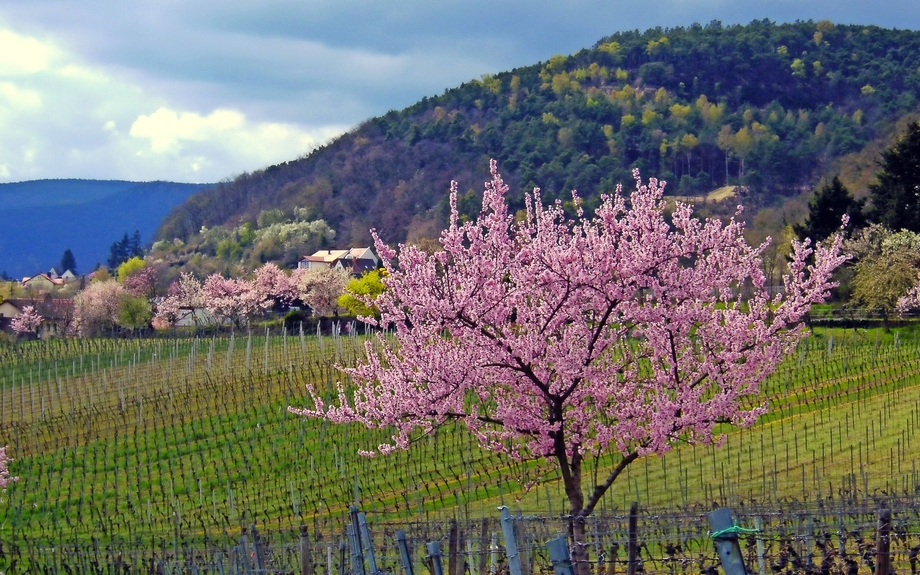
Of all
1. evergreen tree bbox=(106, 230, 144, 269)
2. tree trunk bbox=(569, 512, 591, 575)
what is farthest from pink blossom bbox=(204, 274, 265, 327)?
evergreen tree bbox=(106, 230, 144, 269)

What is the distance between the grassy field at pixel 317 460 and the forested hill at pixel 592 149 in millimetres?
87195

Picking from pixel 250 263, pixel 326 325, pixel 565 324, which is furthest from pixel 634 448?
pixel 250 263

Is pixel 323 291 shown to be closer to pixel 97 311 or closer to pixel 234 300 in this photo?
pixel 234 300

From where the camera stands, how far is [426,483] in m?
27.7

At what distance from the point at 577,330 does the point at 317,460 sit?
1738cm

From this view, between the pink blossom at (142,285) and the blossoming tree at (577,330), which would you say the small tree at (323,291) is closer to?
the pink blossom at (142,285)

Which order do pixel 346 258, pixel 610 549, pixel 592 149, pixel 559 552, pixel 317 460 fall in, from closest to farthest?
pixel 559 552, pixel 610 549, pixel 317 460, pixel 346 258, pixel 592 149

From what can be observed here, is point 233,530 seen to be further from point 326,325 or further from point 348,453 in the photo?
point 326,325

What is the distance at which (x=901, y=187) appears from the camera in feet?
189

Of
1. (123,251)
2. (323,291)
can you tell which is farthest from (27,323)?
(123,251)

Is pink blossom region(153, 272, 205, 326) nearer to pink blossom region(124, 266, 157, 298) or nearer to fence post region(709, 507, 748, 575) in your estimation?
pink blossom region(124, 266, 157, 298)

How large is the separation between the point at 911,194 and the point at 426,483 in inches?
1547

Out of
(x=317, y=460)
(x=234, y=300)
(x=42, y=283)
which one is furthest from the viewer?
(x=42, y=283)

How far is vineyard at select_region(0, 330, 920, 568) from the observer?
2531 cm
